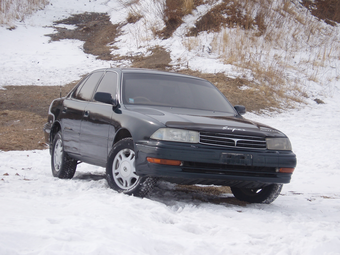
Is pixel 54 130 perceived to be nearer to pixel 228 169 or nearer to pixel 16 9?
pixel 228 169

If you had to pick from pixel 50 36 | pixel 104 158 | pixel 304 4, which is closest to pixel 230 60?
pixel 304 4

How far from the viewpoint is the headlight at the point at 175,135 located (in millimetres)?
4234

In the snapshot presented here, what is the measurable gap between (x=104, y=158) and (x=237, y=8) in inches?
707

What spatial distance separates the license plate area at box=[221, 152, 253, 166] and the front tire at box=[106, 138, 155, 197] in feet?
2.52

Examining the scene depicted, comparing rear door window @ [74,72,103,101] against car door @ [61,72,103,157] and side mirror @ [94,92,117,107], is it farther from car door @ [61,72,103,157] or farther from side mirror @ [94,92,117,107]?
side mirror @ [94,92,117,107]

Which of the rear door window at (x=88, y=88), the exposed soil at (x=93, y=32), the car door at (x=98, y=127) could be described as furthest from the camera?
the exposed soil at (x=93, y=32)

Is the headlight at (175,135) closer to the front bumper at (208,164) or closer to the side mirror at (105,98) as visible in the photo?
→ the front bumper at (208,164)

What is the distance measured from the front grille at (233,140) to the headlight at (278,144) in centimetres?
6

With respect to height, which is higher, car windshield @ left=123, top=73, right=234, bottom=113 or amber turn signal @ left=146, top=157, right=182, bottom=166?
car windshield @ left=123, top=73, right=234, bottom=113

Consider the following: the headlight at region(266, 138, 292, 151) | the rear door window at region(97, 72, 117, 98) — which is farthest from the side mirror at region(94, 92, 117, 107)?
the headlight at region(266, 138, 292, 151)

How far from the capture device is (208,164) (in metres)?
4.31

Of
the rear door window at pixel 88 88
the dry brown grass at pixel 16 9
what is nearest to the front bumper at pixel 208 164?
the rear door window at pixel 88 88

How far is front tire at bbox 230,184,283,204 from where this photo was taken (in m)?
5.03

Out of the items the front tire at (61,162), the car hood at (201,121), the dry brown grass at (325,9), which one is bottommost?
A: the front tire at (61,162)
